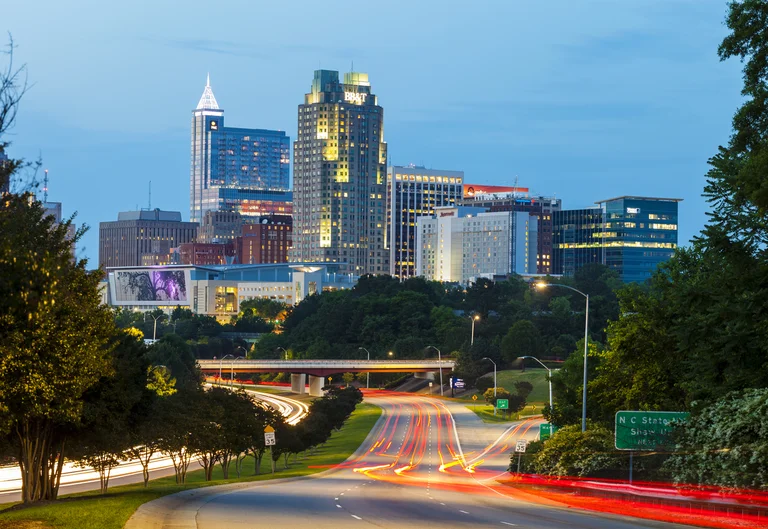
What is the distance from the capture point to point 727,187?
39625 mm

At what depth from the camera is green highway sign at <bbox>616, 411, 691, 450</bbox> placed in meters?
39.7

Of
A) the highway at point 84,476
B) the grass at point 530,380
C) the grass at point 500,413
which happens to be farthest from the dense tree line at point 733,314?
the grass at point 530,380

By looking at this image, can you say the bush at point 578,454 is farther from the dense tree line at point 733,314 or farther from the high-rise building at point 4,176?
the high-rise building at point 4,176

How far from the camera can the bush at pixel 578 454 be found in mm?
45812

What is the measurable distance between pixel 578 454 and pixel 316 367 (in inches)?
4390

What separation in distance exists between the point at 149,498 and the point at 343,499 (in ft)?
23.6

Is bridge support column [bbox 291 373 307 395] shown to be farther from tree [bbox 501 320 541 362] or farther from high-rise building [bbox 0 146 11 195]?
high-rise building [bbox 0 146 11 195]

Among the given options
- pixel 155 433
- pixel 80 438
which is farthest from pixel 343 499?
pixel 155 433

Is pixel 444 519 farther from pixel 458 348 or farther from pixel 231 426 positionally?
pixel 458 348

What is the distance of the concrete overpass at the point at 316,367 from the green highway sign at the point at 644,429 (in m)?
115

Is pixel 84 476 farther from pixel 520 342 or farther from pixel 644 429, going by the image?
pixel 520 342

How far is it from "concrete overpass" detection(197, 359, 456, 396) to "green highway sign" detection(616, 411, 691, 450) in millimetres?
114869

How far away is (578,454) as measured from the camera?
159ft

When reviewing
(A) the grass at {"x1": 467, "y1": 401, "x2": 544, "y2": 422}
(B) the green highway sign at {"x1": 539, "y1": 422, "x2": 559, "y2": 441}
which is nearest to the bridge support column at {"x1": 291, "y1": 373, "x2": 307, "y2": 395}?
(A) the grass at {"x1": 467, "y1": 401, "x2": 544, "y2": 422}
